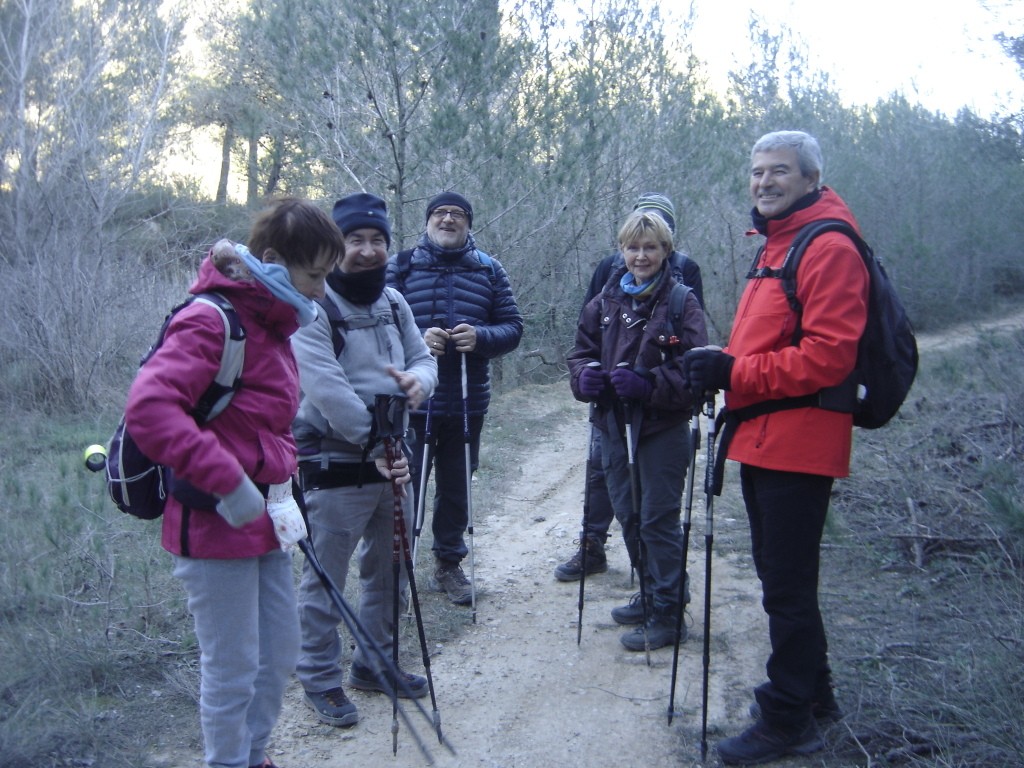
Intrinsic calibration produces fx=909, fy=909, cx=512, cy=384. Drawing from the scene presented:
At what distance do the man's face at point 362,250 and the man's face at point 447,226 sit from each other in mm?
1052

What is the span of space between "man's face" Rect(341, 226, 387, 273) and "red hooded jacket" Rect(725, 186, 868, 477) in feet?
4.79

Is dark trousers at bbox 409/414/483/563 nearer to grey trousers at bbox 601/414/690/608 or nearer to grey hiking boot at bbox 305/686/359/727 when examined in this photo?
grey trousers at bbox 601/414/690/608

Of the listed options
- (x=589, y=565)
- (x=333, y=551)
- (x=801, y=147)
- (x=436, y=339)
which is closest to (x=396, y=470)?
(x=333, y=551)

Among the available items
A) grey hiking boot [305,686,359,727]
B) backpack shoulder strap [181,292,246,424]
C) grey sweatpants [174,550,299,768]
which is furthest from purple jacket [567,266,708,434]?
backpack shoulder strap [181,292,246,424]

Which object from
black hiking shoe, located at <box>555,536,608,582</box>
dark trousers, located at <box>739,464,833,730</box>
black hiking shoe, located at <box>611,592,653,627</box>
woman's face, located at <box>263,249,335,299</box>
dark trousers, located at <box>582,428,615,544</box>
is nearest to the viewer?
woman's face, located at <box>263,249,335,299</box>

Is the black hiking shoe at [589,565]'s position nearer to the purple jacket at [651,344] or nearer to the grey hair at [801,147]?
the purple jacket at [651,344]

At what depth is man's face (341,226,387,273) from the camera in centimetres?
360

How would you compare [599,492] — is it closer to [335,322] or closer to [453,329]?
[453,329]

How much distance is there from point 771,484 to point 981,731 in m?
1.04

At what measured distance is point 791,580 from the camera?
10.3 ft

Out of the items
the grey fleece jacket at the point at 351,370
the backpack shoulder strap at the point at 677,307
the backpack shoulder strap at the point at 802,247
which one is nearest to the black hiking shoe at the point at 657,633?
the backpack shoulder strap at the point at 677,307

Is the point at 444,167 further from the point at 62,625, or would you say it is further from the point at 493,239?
the point at 62,625

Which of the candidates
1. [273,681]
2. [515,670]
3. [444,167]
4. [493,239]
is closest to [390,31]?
[444,167]

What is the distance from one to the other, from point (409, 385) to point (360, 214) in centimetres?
71
